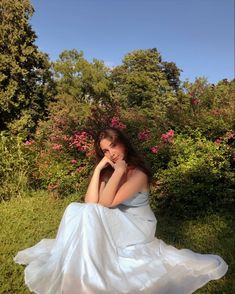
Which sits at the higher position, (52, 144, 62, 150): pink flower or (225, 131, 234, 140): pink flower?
(225, 131, 234, 140): pink flower

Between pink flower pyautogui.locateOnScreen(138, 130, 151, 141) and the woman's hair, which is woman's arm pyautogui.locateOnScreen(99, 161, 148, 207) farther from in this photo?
pink flower pyautogui.locateOnScreen(138, 130, 151, 141)

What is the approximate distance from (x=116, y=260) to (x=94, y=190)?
0.72 meters

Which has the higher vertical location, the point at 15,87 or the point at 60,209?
the point at 15,87

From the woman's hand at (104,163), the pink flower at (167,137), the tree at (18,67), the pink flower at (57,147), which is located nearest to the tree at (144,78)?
the tree at (18,67)

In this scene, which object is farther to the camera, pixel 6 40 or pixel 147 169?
pixel 6 40

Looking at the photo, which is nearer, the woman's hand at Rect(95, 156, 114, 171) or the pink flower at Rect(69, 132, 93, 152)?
the woman's hand at Rect(95, 156, 114, 171)

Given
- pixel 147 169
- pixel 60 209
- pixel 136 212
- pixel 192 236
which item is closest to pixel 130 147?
pixel 147 169

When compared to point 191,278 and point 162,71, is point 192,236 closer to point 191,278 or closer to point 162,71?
point 191,278

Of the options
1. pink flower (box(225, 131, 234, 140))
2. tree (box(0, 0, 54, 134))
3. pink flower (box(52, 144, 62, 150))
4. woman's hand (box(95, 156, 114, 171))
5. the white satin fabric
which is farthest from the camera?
tree (box(0, 0, 54, 134))

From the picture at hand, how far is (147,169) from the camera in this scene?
3.92m

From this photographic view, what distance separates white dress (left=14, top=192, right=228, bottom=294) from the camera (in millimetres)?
3252

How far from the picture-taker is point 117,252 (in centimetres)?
348

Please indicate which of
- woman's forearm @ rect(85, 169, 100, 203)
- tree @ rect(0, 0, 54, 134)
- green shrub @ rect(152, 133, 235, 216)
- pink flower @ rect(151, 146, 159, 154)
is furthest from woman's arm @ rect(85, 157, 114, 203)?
tree @ rect(0, 0, 54, 134)

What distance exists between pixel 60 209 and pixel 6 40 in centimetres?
2024
